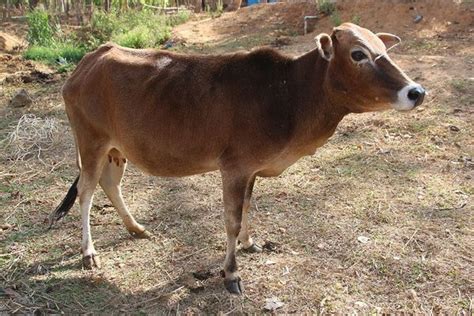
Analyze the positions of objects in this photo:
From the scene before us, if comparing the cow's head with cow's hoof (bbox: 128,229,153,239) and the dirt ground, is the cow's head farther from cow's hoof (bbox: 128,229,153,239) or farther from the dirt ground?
cow's hoof (bbox: 128,229,153,239)

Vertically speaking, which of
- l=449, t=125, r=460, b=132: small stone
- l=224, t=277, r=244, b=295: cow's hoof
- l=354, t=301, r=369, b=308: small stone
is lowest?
l=224, t=277, r=244, b=295: cow's hoof

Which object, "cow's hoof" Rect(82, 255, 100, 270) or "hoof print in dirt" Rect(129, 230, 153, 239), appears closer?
"cow's hoof" Rect(82, 255, 100, 270)

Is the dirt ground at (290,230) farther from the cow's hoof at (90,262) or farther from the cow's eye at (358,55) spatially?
the cow's eye at (358,55)

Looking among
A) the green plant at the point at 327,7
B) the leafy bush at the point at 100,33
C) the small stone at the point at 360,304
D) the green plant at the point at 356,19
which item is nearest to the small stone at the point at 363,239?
the small stone at the point at 360,304

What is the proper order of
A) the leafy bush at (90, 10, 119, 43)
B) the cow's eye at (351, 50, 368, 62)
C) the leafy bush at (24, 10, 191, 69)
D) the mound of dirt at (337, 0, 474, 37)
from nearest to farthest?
the cow's eye at (351, 50, 368, 62) → the mound of dirt at (337, 0, 474, 37) → the leafy bush at (24, 10, 191, 69) → the leafy bush at (90, 10, 119, 43)

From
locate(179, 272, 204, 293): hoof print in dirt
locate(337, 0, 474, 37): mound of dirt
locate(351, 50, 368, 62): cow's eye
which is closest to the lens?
locate(351, 50, 368, 62): cow's eye

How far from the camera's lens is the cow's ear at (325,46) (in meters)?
3.58

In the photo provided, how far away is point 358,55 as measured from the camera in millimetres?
3465

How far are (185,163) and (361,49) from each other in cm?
157

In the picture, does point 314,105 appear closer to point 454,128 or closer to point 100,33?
point 454,128

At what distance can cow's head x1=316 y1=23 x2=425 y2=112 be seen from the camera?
3.33 meters

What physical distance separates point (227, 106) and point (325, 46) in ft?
2.68

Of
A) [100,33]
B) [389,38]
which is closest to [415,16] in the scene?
[100,33]

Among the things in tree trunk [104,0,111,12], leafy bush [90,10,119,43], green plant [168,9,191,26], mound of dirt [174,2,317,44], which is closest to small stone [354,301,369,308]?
mound of dirt [174,2,317,44]
